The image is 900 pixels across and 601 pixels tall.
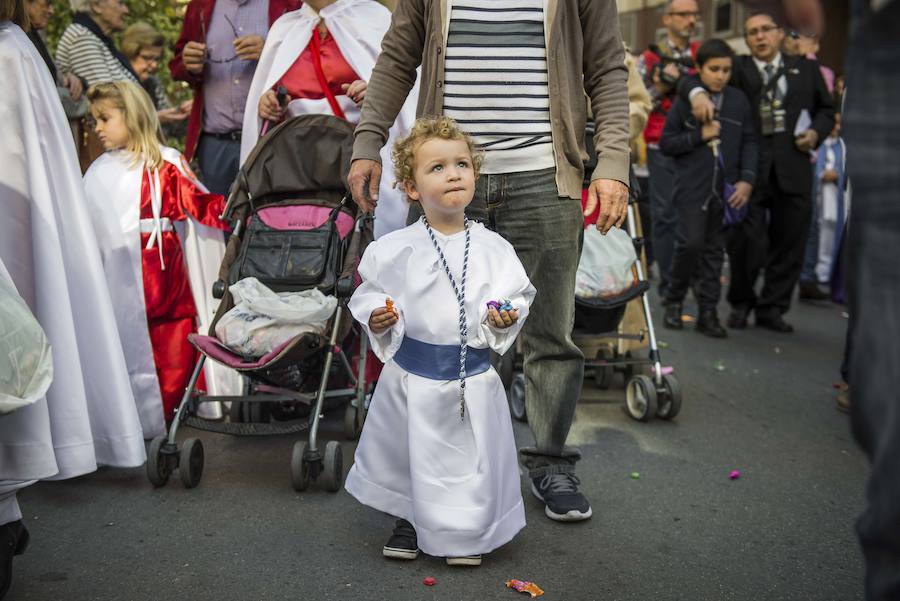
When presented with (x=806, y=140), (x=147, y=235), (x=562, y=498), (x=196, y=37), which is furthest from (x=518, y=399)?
(x=806, y=140)

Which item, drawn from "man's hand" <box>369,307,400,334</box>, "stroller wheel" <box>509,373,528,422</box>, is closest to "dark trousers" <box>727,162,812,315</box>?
"stroller wheel" <box>509,373,528,422</box>

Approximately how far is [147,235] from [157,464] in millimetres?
1308

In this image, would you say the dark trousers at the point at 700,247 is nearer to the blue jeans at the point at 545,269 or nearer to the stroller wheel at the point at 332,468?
the blue jeans at the point at 545,269

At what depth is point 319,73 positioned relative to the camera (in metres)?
4.99

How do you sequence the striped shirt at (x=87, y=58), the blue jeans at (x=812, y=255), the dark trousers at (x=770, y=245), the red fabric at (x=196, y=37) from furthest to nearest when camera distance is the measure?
the blue jeans at (x=812, y=255)
the dark trousers at (x=770, y=245)
the striped shirt at (x=87, y=58)
the red fabric at (x=196, y=37)

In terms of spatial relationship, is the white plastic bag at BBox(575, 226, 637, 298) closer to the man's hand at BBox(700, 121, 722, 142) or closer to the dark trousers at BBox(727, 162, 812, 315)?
the man's hand at BBox(700, 121, 722, 142)

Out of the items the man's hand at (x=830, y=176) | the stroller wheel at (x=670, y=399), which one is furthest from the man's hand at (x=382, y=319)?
the man's hand at (x=830, y=176)

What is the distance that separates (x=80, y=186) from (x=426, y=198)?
134cm

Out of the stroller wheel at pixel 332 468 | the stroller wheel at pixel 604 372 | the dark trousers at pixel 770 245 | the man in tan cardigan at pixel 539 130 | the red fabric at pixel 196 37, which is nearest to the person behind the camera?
the man in tan cardigan at pixel 539 130

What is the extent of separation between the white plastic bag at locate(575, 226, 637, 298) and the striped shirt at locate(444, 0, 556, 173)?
5.90ft

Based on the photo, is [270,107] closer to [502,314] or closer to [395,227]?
[395,227]

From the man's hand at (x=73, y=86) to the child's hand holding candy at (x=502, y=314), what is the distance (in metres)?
4.16

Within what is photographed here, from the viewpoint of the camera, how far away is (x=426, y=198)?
129 inches

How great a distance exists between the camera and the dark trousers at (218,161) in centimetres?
557
